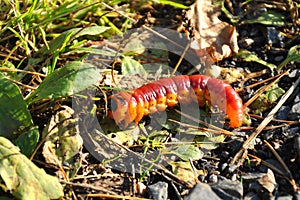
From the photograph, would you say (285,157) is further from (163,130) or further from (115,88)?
(115,88)

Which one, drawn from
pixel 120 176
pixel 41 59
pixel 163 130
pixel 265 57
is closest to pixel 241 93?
pixel 265 57

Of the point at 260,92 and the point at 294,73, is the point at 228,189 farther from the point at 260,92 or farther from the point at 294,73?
the point at 294,73

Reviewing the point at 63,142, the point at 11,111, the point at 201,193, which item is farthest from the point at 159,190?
the point at 11,111

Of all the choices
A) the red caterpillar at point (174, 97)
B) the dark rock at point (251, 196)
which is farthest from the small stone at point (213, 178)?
the red caterpillar at point (174, 97)

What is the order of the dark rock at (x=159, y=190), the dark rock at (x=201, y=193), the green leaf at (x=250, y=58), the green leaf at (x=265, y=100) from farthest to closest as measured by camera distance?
the green leaf at (x=250, y=58) → the green leaf at (x=265, y=100) → the dark rock at (x=159, y=190) → the dark rock at (x=201, y=193)

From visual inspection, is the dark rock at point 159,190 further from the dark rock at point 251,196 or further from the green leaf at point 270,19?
the green leaf at point 270,19

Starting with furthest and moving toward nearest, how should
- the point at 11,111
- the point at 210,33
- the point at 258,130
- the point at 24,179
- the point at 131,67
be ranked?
the point at 210,33 < the point at 131,67 < the point at 258,130 < the point at 11,111 < the point at 24,179
